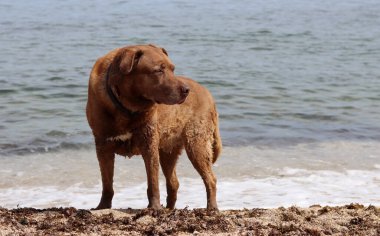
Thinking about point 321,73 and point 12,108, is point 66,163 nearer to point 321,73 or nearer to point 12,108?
point 12,108

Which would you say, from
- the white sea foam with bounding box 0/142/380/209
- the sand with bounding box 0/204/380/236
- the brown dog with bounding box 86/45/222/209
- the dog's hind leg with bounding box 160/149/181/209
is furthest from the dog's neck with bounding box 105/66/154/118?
the white sea foam with bounding box 0/142/380/209

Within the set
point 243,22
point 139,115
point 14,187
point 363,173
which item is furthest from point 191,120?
point 243,22

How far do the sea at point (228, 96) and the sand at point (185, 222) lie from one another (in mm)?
1518

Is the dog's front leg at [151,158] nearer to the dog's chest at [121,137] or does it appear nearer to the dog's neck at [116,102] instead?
the dog's chest at [121,137]

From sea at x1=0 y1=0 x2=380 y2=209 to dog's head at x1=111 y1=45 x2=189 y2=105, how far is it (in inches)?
87.1

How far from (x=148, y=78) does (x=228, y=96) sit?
826cm

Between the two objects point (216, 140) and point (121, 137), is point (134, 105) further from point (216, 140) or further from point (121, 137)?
point (216, 140)

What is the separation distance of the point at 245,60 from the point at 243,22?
616 centimetres

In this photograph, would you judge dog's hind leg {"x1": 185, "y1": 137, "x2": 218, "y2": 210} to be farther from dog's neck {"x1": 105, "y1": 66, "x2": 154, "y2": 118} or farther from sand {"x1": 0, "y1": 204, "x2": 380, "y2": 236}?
dog's neck {"x1": 105, "y1": 66, "x2": 154, "y2": 118}

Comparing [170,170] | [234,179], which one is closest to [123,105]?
[170,170]

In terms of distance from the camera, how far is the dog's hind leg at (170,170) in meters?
7.47

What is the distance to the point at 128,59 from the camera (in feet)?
20.8

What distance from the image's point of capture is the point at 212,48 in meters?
19.6

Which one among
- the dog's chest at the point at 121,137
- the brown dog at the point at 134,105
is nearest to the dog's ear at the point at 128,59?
the brown dog at the point at 134,105
